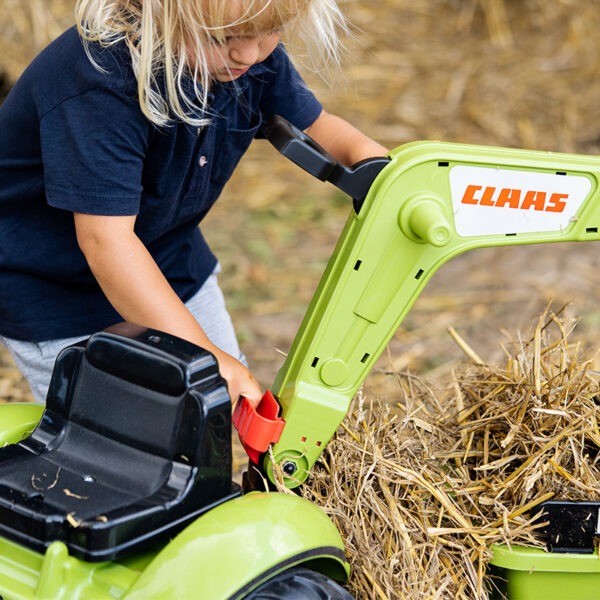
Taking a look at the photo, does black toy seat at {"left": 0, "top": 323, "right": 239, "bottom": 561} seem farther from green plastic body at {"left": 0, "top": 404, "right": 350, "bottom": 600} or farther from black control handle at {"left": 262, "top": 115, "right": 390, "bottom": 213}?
black control handle at {"left": 262, "top": 115, "right": 390, "bottom": 213}

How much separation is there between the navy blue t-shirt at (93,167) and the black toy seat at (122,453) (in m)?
0.25

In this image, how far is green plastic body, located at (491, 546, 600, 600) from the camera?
56.4 inches

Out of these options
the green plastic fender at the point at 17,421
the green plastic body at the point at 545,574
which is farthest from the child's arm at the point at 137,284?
the green plastic body at the point at 545,574

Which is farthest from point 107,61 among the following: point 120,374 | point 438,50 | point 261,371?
point 438,50

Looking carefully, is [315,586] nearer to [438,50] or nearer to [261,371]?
[261,371]

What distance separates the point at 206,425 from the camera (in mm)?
1175

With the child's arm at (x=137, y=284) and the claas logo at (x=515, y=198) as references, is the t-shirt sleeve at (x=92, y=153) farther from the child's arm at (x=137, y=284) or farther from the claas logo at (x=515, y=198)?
the claas logo at (x=515, y=198)

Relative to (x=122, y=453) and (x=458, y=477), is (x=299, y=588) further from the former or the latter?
(x=458, y=477)

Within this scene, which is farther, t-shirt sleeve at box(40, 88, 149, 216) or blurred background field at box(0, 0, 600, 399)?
blurred background field at box(0, 0, 600, 399)

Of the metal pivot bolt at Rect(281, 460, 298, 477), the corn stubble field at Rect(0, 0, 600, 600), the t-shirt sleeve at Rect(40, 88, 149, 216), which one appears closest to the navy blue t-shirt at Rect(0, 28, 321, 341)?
the t-shirt sleeve at Rect(40, 88, 149, 216)

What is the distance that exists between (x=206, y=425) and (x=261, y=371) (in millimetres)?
1729

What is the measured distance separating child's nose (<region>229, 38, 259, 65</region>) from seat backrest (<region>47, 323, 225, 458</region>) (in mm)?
490

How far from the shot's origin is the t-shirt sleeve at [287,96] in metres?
1.78

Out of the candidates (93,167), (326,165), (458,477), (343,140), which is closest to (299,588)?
(458,477)
